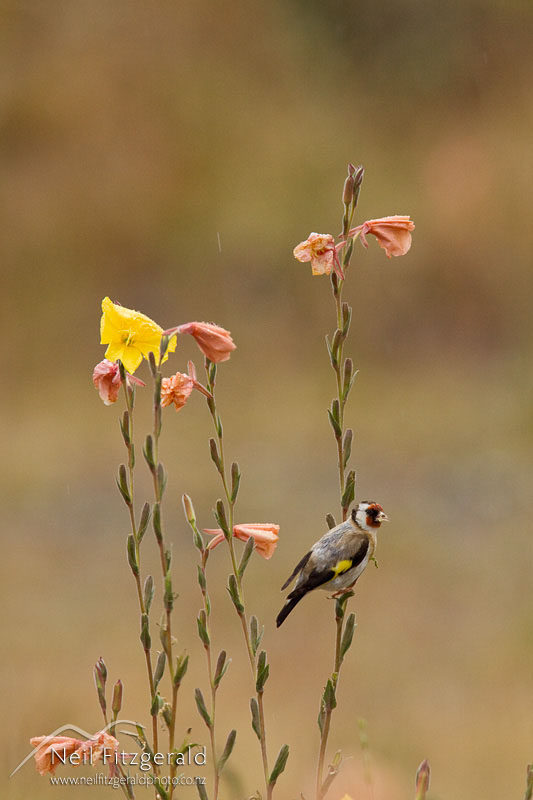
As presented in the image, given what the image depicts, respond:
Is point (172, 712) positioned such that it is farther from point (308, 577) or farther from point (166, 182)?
point (166, 182)

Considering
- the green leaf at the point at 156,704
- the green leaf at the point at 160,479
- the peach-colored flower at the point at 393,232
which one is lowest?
the green leaf at the point at 156,704

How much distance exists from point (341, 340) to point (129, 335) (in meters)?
0.12

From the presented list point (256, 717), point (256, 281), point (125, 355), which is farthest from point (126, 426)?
point (256, 281)

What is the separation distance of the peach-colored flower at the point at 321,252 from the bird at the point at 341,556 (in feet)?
0.44

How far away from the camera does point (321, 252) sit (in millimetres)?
485

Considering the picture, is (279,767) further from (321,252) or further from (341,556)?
(321,252)

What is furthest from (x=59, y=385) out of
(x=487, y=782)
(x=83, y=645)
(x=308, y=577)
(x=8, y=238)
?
(x=308, y=577)

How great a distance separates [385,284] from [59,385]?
4.19ft

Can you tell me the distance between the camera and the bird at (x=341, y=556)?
0.51 metres

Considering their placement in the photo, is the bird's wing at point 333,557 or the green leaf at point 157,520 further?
the bird's wing at point 333,557

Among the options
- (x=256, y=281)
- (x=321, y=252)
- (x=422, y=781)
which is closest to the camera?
(x=422, y=781)

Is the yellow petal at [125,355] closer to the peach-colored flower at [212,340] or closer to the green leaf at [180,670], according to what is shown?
the peach-colored flower at [212,340]

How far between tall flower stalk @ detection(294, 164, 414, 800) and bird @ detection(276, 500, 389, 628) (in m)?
0.03

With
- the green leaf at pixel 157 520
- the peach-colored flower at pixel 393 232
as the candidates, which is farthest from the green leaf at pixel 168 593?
the peach-colored flower at pixel 393 232
